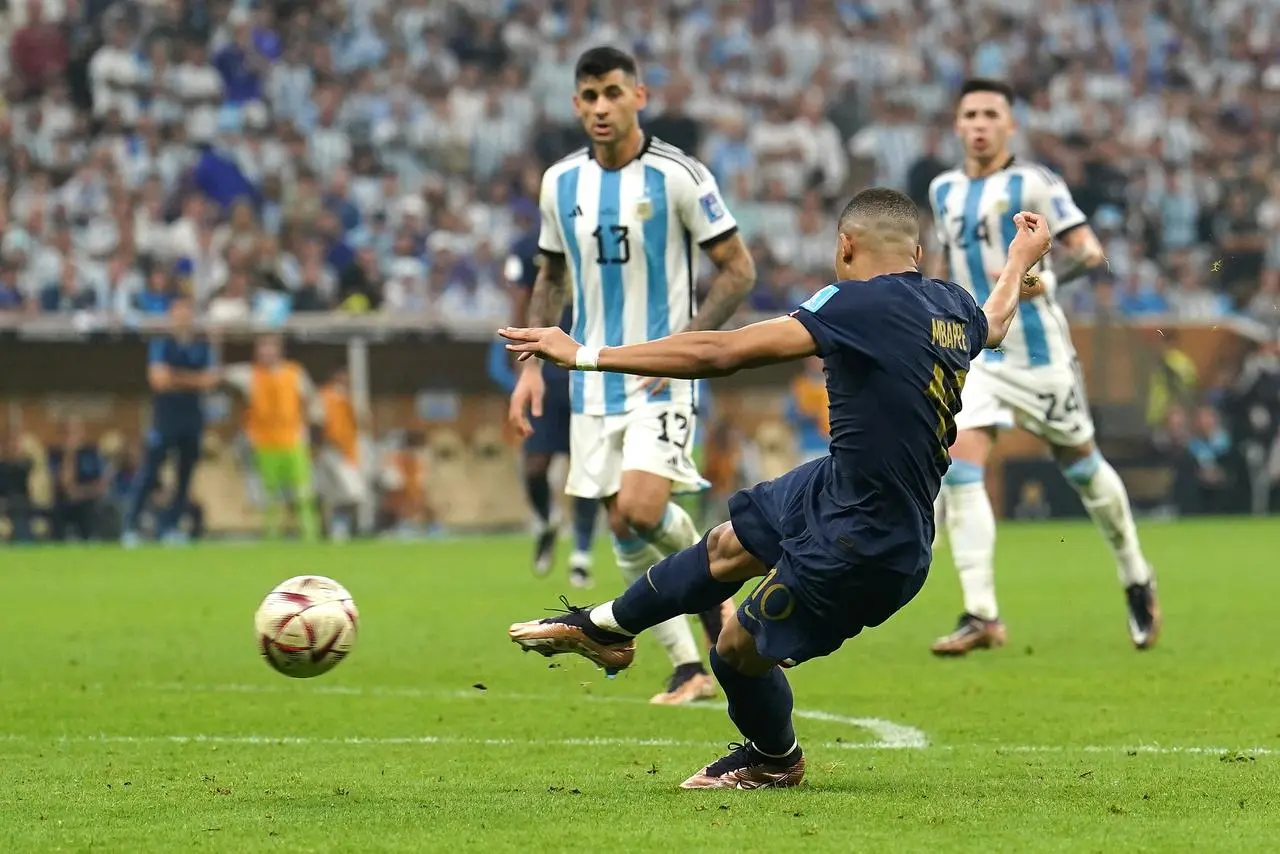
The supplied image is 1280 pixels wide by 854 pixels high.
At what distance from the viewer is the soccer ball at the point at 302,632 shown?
6.39 m

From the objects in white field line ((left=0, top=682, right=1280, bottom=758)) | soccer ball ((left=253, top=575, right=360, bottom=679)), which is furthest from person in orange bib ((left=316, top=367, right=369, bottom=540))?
soccer ball ((left=253, top=575, right=360, bottom=679))

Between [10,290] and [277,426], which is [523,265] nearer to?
[277,426]

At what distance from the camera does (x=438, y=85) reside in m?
25.7

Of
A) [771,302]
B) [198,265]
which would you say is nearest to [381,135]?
[198,265]

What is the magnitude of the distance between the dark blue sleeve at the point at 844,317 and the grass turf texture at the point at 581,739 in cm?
129

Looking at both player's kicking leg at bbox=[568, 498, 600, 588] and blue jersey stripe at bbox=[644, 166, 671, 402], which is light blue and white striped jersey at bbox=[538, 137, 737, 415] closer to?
blue jersey stripe at bbox=[644, 166, 671, 402]

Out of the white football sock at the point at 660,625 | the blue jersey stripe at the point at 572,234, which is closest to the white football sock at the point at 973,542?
the white football sock at the point at 660,625

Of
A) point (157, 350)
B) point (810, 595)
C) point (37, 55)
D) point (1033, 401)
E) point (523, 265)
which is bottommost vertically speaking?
point (810, 595)

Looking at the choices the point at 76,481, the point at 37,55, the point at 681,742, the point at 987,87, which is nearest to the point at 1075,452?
the point at 987,87

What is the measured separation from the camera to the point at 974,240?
10586 millimetres

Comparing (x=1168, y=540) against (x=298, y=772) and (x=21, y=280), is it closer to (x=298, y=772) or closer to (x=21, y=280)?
(x=21, y=280)

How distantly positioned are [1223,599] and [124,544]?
11.0m

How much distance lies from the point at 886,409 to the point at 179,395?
49.7ft

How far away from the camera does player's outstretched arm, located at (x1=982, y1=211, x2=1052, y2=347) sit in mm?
6336
